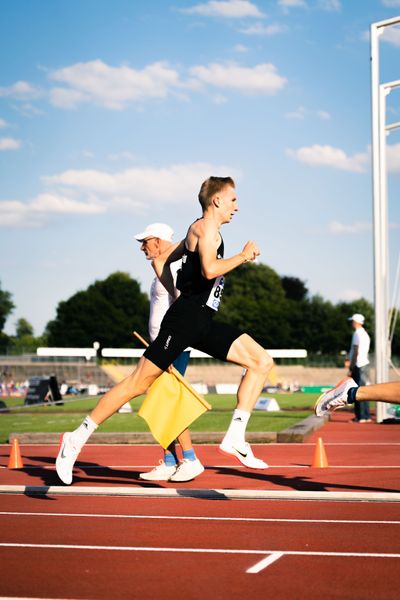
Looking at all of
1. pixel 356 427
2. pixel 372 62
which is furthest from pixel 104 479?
pixel 372 62

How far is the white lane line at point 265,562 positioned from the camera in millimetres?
4688

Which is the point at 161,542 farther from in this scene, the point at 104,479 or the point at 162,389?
the point at 104,479

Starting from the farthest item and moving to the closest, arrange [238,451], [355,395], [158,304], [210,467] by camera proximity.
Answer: [210,467] → [158,304] → [238,451] → [355,395]

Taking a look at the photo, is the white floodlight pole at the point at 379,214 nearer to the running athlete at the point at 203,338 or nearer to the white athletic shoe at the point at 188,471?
the white athletic shoe at the point at 188,471

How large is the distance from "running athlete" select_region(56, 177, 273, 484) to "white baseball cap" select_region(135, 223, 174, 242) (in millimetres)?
1065

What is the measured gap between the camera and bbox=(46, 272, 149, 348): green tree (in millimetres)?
107500

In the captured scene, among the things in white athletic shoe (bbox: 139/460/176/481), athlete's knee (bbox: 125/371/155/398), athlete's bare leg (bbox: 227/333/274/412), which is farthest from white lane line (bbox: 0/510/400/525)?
white athletic shoe (bbox: 139/460/176/481)

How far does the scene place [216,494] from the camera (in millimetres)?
7055

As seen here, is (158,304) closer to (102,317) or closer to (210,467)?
(210,467)

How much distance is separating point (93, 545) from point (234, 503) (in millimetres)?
1800

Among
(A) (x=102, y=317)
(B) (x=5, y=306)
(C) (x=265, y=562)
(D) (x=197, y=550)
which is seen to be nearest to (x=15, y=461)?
(D) (x=197, y=550)

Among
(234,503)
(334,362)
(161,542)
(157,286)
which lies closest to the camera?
(161,542)

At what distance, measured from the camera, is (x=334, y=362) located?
279ft

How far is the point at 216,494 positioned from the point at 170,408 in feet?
3.09
